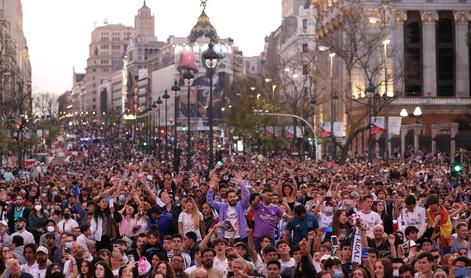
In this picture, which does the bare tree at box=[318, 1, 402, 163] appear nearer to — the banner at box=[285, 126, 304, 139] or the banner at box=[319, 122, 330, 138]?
the banner at box=[319, 122, 330, 138]

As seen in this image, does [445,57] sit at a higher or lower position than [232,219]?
higher

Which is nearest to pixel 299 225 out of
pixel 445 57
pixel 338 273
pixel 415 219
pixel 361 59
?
pixel 415 219

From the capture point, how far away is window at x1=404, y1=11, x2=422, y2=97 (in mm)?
89231

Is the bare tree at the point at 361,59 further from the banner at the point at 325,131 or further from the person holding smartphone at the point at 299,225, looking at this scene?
the person holding smartphone at the point at 299,225

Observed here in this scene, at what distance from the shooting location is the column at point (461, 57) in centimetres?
8900

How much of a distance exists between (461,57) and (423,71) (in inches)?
133

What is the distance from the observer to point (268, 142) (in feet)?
304

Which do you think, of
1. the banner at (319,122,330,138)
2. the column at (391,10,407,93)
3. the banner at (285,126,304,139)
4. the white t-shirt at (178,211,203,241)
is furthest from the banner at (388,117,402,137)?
the white t-shirt at (178,211,203,241)

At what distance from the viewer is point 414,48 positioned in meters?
90.4

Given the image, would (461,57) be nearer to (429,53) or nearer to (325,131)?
(429,53)

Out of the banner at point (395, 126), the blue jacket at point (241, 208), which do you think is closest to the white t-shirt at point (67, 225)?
the blue jacket at point (241, 208)

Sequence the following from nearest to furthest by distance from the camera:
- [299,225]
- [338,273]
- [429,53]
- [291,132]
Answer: [338,273], [299,225], [291,132], [429,53]

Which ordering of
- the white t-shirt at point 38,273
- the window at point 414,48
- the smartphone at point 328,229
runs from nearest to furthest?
the white t-shirt at point 38,273
the smartphone at point 328,229
the window at point 414,48

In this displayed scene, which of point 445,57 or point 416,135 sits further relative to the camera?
point 445,57
